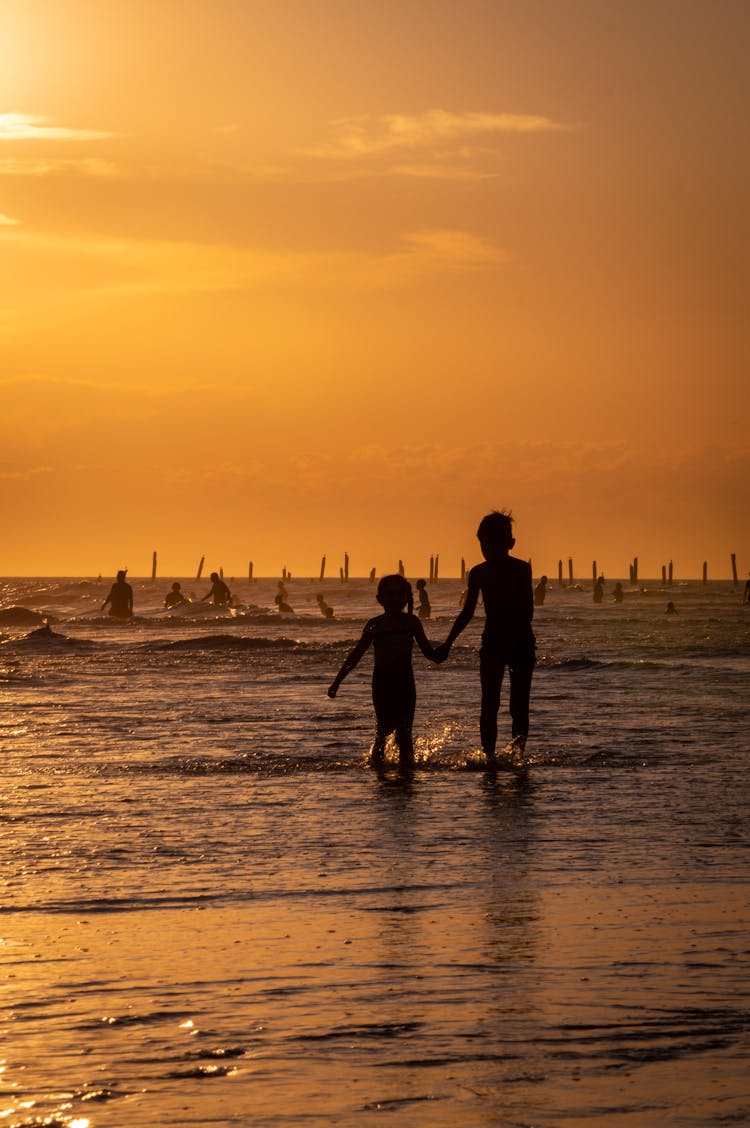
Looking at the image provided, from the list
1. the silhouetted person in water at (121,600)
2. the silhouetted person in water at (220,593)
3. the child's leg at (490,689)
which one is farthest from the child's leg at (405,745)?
the silhouetted person in water at (220,593)

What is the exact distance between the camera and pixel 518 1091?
3537 mm

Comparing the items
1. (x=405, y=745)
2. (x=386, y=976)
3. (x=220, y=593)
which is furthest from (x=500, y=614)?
(x=220, y=593)

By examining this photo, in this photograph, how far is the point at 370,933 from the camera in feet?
17.4

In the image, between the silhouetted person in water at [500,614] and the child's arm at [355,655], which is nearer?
the silhouetted person in water at [500,614]

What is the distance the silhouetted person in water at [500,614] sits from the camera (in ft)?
36.1

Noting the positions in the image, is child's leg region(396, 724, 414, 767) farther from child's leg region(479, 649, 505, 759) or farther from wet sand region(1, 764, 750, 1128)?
wet sand region(1, 764, 750, 1128)

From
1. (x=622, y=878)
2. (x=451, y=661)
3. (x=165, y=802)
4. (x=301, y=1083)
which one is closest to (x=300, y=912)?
(x=622, y=878)

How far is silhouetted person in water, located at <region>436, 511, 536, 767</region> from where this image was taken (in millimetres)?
11016

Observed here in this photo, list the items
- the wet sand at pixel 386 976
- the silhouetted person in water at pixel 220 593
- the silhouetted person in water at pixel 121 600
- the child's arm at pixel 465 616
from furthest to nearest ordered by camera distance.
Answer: the silhouetted person in water at pixel 220 593, the silhouetted person in water at pixel 121 600, the child's arm at pixel 465 616, the wet sand at pixel 386 976

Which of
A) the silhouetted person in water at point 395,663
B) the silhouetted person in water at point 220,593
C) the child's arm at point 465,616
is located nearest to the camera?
the child's arm at point 465,616

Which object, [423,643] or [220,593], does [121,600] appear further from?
[423,643]

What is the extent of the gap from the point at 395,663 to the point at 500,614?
0.86 m

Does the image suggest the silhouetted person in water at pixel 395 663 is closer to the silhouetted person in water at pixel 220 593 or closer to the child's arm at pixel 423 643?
the child's arm at pixel 423 643

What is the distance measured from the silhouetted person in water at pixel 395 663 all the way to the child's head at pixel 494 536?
654 mm
